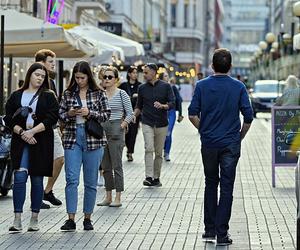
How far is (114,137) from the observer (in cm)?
1391

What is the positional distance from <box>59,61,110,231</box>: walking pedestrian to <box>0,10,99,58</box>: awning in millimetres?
5869

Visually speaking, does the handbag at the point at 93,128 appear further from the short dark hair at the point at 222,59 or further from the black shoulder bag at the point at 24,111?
the short dark hair at the point at 222,59

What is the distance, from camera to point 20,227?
447 inches

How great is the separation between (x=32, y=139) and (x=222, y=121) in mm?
1999

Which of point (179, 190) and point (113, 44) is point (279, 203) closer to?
point (179, 190)

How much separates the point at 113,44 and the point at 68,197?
18.5 m

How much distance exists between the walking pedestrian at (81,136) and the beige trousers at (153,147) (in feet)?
16.0

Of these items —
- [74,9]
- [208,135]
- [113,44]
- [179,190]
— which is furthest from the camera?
[74,9]

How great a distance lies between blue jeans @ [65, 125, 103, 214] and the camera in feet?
37.6

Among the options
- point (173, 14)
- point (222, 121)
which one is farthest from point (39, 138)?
point (173, 14)

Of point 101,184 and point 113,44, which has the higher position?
point 113,44

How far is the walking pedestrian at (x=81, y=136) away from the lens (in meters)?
11.5

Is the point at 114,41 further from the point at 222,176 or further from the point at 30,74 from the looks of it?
the point at 222,176

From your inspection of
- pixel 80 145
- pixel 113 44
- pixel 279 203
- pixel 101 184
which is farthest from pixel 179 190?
pixel 113 44
